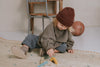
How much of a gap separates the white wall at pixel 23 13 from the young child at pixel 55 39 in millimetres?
1282

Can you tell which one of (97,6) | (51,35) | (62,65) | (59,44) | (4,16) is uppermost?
(97,6)

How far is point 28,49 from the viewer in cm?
129

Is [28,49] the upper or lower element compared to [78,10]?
lower

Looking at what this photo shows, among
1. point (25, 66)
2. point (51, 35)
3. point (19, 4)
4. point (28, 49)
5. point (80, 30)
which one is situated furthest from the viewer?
point (19, 4)

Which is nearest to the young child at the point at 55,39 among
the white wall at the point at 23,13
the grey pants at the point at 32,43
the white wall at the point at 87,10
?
the grey pants at the point at 32,43

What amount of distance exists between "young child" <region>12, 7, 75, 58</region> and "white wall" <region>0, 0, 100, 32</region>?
4.20 ft

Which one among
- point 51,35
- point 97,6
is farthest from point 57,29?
point 97,6

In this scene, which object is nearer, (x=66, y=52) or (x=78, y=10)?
(x=66, y=52)

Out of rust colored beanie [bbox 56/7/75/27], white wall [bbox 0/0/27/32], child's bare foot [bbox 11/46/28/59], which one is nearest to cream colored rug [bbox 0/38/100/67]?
child's bare foot [bbox 11/46/28/59]

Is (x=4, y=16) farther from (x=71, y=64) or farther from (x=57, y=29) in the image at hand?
(x=71, y=64)

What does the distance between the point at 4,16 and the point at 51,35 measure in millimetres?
1787

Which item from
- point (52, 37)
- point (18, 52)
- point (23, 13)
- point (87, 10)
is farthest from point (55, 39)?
point (87, 10)

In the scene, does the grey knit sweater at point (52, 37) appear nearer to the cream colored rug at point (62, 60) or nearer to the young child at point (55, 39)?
the young child at point (55, 39)

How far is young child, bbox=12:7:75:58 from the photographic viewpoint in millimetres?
1090
